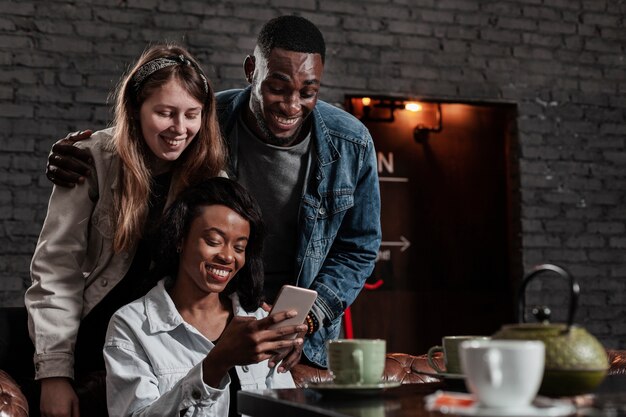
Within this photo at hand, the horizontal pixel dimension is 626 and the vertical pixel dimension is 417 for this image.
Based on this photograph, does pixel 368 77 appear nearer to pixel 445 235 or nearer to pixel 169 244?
pixel 445 235

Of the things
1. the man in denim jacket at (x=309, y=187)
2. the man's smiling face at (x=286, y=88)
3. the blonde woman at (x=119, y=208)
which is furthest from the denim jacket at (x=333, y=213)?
the blonde woman at (x=119, y=208)

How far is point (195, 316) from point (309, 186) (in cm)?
70

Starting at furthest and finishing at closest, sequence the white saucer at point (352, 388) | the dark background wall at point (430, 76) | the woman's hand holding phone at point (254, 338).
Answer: the dark background wall at point (430, 76)
the woman's hand holding phone at point (254, 338)
the white saucer at point (352, 388)

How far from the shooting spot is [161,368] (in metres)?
2.00

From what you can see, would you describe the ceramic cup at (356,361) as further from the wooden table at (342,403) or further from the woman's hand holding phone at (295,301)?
the woman's hand holding phone at (295,301)

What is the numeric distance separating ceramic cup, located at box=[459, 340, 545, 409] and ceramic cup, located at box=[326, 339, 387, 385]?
0.36 metres

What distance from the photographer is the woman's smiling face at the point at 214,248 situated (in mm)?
2096

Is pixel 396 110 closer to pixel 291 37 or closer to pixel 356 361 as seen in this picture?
pixel 291 37

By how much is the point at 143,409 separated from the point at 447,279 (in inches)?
162

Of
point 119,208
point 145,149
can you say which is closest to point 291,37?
point 145,149

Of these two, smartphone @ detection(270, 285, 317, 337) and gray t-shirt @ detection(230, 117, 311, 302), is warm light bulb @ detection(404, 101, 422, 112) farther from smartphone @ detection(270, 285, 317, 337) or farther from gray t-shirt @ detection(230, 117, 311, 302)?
smartphone @ detection(270, 285, 317, 337)

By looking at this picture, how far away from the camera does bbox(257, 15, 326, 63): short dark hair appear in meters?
2.52

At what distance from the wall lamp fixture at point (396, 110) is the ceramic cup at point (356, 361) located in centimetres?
411

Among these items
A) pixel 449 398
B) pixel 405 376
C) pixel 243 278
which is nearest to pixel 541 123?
pixel 405 376
